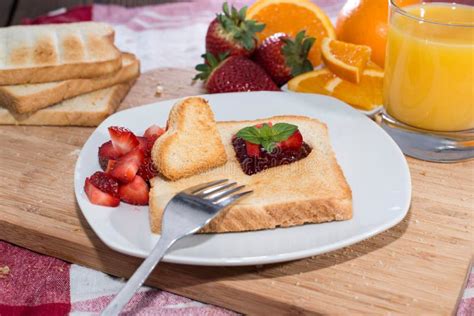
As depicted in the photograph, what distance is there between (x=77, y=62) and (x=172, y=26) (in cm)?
111

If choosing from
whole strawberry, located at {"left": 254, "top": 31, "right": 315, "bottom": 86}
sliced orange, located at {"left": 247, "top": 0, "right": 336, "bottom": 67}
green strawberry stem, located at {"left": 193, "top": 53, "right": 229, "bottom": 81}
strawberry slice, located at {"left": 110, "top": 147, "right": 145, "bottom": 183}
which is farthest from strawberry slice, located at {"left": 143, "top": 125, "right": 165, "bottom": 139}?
sliced orange, located at {"left": 247, "top": 0, "right": 336, "bottom": 67}

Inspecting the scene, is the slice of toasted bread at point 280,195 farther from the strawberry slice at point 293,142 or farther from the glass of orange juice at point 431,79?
the glass of orange juice at point 431,79

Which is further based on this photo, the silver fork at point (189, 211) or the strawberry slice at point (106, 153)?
the strawberry slice at point (106, 153)

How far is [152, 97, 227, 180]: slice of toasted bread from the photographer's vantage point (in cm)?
190

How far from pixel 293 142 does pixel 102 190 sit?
0.56 metres

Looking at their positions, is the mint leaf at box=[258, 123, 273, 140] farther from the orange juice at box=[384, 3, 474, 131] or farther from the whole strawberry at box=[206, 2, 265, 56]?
the whole strawberry at box=[206, 2, 265, 56]

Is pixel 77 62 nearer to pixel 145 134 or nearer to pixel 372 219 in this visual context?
pixel 145 134

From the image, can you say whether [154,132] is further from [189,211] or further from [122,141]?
[189,211]

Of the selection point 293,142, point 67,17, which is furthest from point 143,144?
point 67,17

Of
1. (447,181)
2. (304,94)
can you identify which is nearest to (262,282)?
(447,181)

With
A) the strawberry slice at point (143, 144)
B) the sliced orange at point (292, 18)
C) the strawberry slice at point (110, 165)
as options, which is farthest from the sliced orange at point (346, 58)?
the strawberry slice at point (110, 165)

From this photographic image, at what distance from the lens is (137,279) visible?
4.87 feet

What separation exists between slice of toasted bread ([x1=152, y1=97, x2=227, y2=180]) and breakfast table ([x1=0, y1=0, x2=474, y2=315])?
0.28m

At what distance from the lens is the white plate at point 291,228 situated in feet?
5.46
